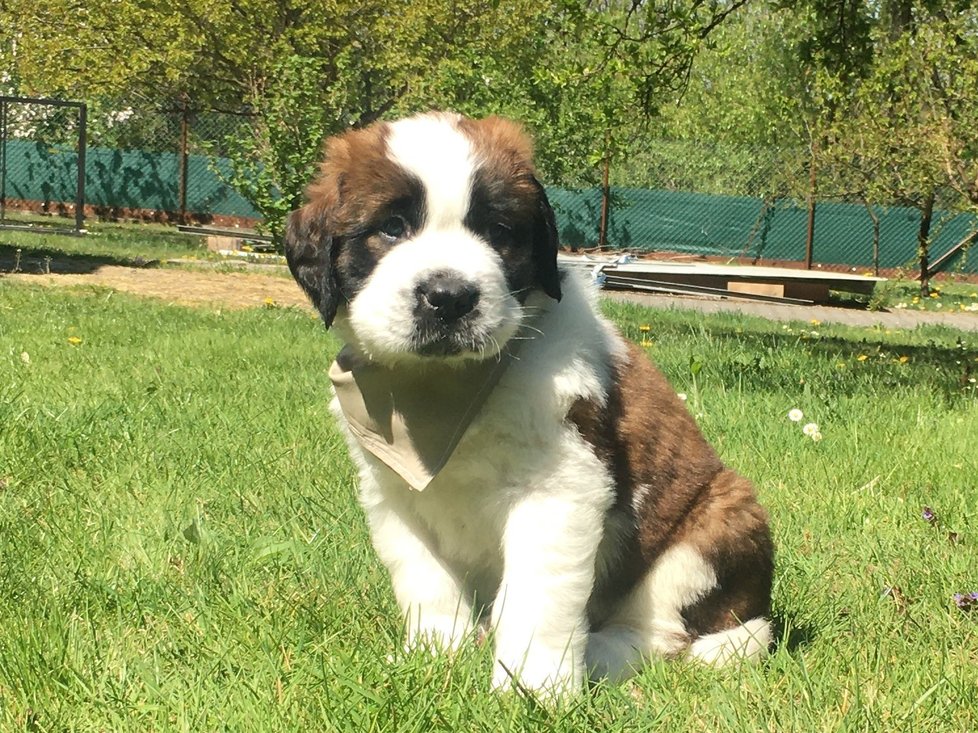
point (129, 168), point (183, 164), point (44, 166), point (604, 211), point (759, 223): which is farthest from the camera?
point (44, 166)

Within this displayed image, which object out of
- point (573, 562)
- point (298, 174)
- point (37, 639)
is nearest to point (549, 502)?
point (573, 562)

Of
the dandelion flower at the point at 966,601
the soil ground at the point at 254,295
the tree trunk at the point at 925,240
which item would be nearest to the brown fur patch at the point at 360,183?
the dandelion flower at the point at 966,601

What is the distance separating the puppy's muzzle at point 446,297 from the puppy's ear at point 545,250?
34 centimetres

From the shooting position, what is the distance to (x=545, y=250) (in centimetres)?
297

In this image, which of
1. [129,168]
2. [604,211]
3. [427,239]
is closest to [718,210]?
[604,211]

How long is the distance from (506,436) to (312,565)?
38.6 inches

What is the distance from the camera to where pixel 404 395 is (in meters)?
3.01

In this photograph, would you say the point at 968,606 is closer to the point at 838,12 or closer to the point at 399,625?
the point at 399,625

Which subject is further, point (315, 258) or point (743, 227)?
point (743, 227)

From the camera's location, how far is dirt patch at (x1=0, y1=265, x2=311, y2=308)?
38.2ft

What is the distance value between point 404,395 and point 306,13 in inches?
866

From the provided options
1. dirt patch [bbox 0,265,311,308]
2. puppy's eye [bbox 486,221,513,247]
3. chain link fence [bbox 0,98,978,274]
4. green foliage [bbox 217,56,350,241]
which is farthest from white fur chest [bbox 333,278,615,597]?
chain link fence [bbox 0,98,978,274]

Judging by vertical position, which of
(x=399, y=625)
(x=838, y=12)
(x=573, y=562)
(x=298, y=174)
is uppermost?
(x=838, y=12)

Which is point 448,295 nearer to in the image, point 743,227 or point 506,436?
point 506,436
